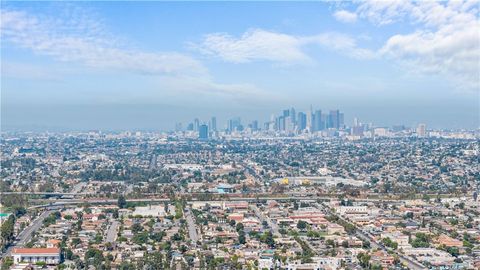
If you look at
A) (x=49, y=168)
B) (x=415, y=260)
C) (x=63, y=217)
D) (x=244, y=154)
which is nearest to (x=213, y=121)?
(x=244, y=154)

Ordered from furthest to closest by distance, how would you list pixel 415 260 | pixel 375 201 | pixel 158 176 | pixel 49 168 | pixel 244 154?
1. pixel 244 154
2. pixel 49 168
3. pixel 158 176
4. pixel 375 201
5. pixel 415 260

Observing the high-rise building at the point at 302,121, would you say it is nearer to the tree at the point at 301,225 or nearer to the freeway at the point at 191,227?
the freeway at the point at 191,227

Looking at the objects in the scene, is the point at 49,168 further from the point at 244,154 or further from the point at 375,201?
the point at 375,201

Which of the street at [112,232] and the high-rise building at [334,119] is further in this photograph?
the high-rise building at [334,119]

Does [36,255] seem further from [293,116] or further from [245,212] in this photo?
[293,116]

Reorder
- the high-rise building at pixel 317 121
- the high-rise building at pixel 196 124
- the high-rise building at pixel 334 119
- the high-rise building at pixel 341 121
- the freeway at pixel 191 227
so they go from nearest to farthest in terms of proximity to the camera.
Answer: the freeway at pixel 191 227 → the high-rise building at pixel 317 121 → the high-rise building at pixel 334 119 → the high-rise building at pixel 341 121 → the high-rise building at pixel 196 124

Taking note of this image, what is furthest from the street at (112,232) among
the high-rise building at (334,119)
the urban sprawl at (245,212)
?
the high-rise building at (334,119)

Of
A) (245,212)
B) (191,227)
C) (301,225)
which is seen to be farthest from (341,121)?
(191,227)

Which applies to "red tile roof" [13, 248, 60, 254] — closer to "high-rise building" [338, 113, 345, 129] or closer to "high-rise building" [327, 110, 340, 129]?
"high-rise building" [327, 110, 340, 129]
